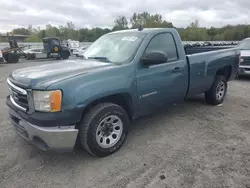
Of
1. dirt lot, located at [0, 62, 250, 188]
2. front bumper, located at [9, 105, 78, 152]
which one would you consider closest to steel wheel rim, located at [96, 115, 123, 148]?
dirt lot, located at [0, 62, 250, 188]

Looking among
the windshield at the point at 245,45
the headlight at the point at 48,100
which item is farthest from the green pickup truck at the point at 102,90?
the windshield at the point at 245,45

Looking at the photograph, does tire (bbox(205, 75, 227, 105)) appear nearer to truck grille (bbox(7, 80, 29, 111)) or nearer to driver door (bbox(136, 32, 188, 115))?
driver door (bbox(136, 32, 188, 115))

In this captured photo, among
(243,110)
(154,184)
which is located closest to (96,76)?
(154,184)

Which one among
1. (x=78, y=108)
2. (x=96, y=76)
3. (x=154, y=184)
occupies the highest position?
(x=96, y=76)

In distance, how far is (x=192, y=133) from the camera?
4035 millimetres

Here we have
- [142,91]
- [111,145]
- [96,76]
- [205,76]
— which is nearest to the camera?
[96,76]

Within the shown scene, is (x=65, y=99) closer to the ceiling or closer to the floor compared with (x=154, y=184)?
closer to the ceiling

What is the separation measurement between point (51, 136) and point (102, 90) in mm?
855

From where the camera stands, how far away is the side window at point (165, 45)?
3.85 meters

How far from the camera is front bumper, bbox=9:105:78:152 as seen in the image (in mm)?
2754

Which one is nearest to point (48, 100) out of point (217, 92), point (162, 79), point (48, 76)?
point (48, 76)

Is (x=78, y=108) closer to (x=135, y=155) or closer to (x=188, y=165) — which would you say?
(x=135, y=155)

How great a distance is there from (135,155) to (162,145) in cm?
54

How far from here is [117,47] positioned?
388 centimetres
